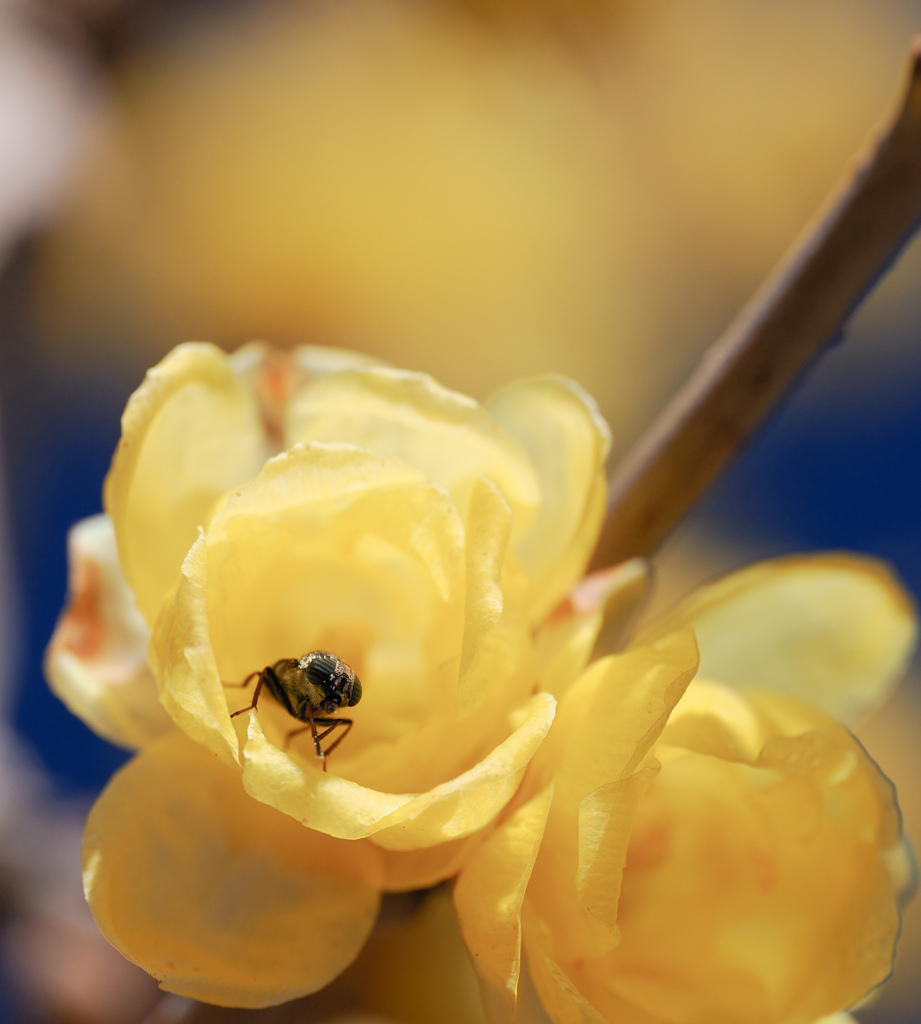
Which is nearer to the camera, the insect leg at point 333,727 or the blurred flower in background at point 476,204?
the insect leg at point 333,727

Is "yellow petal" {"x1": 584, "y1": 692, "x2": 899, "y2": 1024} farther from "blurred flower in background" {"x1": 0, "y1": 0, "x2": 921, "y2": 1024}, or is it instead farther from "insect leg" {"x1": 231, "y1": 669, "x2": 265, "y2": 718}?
"blurred flower in background" {"x1": 0, "y1": 0, "x2": 921, "y2": 1024}

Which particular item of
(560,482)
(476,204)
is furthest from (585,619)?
(476,204)

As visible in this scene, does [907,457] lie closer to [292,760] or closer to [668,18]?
[668,18]

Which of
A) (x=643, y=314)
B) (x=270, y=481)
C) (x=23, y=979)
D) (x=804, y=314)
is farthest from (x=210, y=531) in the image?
(x=643, y=314)

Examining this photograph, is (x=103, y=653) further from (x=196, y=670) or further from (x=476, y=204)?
(x=476, y=204)

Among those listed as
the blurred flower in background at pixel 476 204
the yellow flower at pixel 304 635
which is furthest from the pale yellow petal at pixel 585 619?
the blurred flower in background at pixel 476 204

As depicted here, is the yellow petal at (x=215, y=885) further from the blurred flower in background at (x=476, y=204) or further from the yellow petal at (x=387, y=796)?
the blurred flower in background at (x=476, y=204)

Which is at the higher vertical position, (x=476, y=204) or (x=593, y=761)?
(x=593, y=761)
